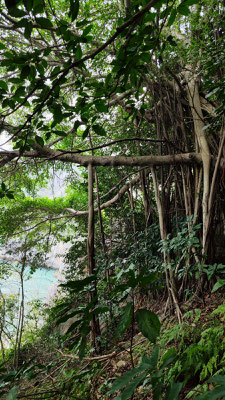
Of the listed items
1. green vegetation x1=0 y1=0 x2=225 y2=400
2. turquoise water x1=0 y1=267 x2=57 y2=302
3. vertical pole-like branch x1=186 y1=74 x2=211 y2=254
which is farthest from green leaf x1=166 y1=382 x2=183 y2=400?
turquoise water x1=0 y1=267 x2=57 y2=302

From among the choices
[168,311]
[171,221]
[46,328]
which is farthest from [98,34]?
[46,328]

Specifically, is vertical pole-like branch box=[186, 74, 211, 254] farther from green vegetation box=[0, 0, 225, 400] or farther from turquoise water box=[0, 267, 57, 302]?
turquoise water box=[0, 267, 57, 302]

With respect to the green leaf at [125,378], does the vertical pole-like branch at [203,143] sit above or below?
above

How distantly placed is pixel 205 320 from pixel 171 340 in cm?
30

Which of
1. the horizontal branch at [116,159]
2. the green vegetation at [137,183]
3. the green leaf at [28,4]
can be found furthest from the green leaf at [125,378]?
the horizontal branch at [116,159]

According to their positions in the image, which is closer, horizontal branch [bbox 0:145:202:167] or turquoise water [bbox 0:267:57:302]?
horizontal branch [bbox 0:145:202:167]

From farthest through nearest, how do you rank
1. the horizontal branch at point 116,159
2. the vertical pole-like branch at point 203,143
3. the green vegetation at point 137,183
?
the horizontal branch at point 116,159 → the vertical pole-like branch at point 203,143 → the green vegetation at point 137,183

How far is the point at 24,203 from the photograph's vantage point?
405cm

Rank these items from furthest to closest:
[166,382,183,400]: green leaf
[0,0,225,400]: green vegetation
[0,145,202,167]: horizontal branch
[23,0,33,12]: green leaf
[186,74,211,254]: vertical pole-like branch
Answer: [0,145,202,167]: horizontal branch < [186,74,211,254]: vertical pole-like branch < [0,0,225,400]: green vegetation < [23,0,33,12]: green leaf < [166,382,183,400]: green leaf

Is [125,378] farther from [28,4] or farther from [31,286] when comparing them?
[31,286]

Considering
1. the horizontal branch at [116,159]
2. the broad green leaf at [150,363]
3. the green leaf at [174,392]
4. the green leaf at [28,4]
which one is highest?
the horizontal branch at [116,159]

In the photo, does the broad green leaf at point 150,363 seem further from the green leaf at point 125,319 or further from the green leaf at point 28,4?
the green leaf at point 28,4

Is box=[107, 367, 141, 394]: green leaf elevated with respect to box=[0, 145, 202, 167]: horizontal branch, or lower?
lower

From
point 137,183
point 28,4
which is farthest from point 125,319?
point 137,183
